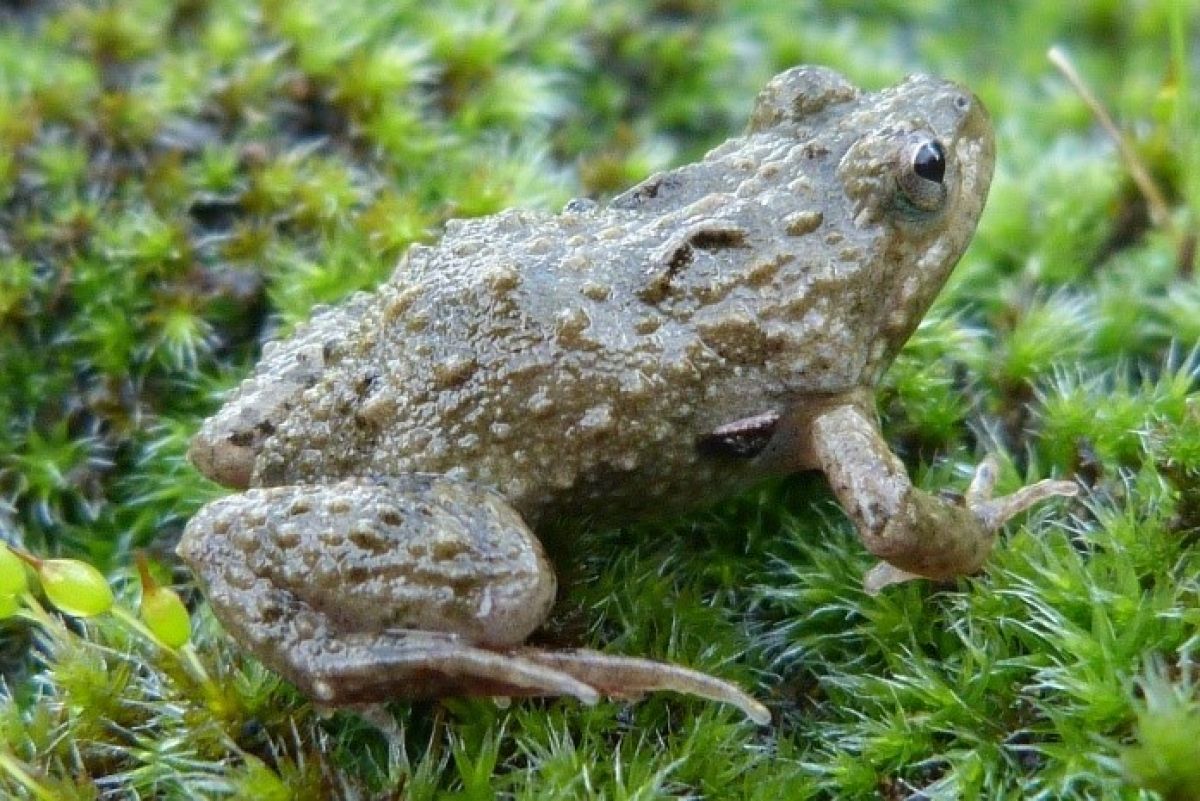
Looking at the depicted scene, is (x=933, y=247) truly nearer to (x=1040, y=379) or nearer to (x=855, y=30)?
(x=1040, y=379)

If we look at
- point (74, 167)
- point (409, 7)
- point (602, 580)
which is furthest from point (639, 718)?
point (409, 7)

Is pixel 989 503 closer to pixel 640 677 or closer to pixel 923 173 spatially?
pixel 923 173

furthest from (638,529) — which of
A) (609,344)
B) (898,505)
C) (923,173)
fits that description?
(923,173)

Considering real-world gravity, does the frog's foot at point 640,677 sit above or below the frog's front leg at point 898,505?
below

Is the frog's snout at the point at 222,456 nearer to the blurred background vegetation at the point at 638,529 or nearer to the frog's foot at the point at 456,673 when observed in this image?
the blurred background vegetation at the point at 638,529

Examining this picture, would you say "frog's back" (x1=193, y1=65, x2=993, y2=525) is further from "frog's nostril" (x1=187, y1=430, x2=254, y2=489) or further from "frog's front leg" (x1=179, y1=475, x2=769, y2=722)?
"frog's front leg" (x1=179, y1=475, x2=769, y2=722)

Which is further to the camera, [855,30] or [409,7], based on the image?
[855,30]

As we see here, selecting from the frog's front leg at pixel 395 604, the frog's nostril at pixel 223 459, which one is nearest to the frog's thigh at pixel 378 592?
the frog's front leg at pixel 395 604
